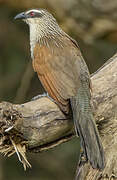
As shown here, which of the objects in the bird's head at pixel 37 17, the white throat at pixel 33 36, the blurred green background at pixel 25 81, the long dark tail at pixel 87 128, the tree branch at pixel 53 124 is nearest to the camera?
the tree branch at pixel 53 124

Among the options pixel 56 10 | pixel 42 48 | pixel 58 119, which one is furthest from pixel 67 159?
pixel 58 119

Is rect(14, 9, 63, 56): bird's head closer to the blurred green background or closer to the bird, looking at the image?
the bird

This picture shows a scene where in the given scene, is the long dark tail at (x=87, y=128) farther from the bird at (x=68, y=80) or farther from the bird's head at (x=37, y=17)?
the bird's head at (x=37, y=17)

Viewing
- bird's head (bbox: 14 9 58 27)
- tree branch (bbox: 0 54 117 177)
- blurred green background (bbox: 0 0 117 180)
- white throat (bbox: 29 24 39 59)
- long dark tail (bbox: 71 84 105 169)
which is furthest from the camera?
blurred green background (bbox: 0 0 117 180)

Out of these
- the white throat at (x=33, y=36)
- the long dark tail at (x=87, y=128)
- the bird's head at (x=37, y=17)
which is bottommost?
the long dark tail at (x=87, y=128)

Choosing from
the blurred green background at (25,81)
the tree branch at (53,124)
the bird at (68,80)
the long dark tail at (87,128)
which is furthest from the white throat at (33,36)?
the blurred green background at (25,81)

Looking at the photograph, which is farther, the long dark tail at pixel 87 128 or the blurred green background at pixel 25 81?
the blurred green background at pixel 25 81

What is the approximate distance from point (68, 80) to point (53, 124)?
0.43 meters

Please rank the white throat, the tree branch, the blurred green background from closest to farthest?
the tree branch → the white throat → the blurred green background

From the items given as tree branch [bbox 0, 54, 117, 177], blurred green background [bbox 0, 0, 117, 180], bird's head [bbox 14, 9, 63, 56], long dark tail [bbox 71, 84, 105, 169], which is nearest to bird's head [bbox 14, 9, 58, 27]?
bird's head [bbox 14, 9, 63, 56]

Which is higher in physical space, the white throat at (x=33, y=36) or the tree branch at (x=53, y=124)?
the white throat at (x=33, y=36)

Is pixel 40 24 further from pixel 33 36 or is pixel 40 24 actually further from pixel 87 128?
pixel 87 128

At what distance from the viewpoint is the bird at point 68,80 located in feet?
11.7

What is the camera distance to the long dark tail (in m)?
3.51
